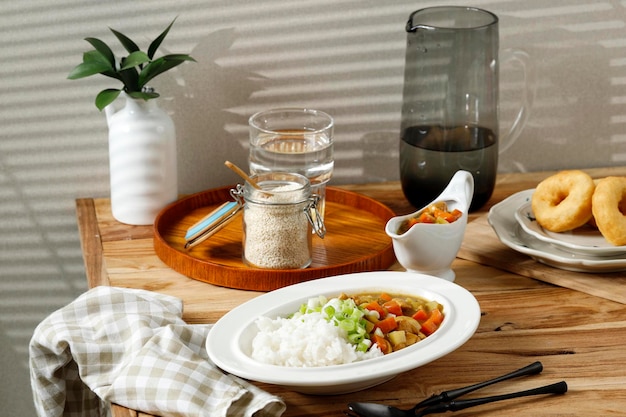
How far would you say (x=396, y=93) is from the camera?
1.63 m

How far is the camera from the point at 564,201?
1.34m

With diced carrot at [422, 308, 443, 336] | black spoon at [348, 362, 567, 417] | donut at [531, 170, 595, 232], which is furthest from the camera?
donut at [531, 170, 595, 232]

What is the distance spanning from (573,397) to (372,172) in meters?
0.77

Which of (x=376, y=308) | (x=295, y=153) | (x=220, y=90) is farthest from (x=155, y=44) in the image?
(x=376, y=308)

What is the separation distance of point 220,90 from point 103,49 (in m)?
0.24

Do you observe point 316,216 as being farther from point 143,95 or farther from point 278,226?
point 143,95

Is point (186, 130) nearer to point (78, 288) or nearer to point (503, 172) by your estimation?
point (78, 288)

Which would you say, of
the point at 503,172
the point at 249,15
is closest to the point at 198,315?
the point at 249,15

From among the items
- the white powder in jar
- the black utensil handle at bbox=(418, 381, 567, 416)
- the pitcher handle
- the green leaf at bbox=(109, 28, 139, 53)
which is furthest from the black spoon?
the green leaf at bbox=(109, 28, 139, 53)

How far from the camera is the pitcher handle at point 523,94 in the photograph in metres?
1.50

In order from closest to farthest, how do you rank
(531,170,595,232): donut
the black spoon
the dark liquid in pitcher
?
the black spoon < (531,170,595,232): donut < the dark liquid in pitcher

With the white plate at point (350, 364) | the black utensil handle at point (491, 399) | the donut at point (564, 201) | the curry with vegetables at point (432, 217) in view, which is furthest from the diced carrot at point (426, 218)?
the black utensil handle at point (491, 399)

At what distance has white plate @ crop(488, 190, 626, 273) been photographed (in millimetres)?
1256

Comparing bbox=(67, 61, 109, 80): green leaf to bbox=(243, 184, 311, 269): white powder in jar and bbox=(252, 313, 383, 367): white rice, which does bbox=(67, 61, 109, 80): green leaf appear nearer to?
bbox=(243, 184, 311, 269): white powder in jar
